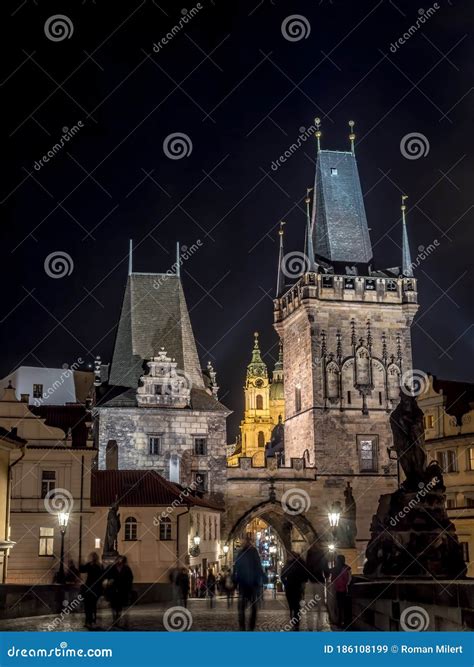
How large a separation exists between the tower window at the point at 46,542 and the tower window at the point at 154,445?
1092 cm

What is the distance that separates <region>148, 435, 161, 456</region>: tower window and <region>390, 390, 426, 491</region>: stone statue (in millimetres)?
25363

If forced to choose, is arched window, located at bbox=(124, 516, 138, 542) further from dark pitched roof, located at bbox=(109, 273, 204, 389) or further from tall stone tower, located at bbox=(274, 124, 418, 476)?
tall stone tower, located at bbox=(274, 124, 418, 476)

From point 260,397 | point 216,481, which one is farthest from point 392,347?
point 260,397

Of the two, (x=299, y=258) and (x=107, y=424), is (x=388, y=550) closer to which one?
(x=107, y=424)

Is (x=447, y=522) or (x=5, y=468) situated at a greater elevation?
(x=5, y=468)

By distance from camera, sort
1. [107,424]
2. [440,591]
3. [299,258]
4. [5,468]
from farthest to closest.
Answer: [299,258], [107,424], [5,468], [440,591]

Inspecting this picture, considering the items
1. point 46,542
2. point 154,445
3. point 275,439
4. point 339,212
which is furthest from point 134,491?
point 275,439

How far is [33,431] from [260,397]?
70449mm

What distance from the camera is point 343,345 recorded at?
43.7 m

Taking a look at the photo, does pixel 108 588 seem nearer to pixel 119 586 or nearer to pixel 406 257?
pixel 119 586

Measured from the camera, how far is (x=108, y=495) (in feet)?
105

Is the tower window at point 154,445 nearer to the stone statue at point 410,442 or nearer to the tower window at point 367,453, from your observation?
the tower window at point 367,453

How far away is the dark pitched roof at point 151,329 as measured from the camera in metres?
42.1

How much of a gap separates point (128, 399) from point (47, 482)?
11.0m
